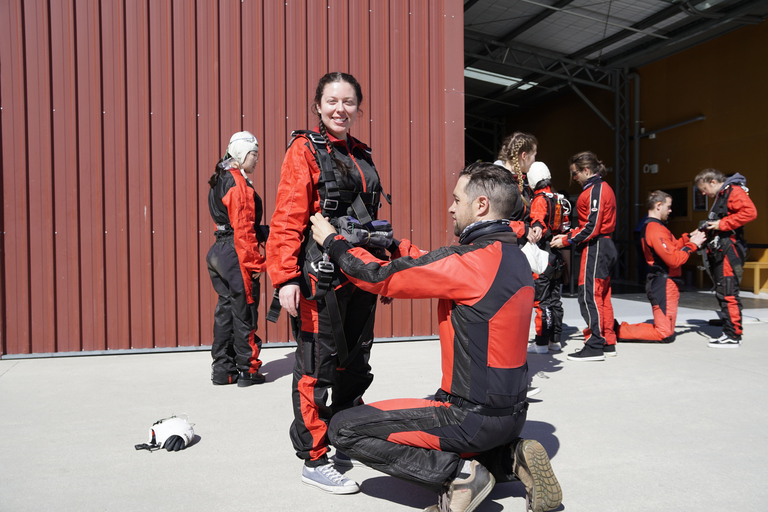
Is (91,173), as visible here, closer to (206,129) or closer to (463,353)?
(206,129)

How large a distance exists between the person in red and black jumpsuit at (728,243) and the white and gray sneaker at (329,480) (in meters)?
4.85

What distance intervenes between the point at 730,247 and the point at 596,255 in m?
1.80

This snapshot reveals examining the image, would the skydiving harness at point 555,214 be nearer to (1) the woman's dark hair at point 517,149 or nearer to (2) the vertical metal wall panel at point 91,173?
(1) the woman's dark hair at point 517,149

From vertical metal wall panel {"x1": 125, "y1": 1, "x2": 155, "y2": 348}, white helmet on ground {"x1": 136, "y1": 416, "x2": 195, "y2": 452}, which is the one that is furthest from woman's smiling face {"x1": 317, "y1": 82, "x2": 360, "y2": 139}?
vertical metal wall panel {"x1": 125, "y1": 1, "x2": 155, "y2": 348}

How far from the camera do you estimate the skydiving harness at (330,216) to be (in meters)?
2.44

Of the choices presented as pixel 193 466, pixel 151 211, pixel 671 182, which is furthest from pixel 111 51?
pixel 671 182

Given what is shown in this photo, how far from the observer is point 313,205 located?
8.61 ft

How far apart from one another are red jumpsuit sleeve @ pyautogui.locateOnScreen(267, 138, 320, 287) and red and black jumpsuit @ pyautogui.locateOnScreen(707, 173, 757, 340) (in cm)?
Result: 506

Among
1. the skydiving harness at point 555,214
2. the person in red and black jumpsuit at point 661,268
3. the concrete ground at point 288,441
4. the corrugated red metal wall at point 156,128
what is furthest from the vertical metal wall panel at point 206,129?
the person in red and black jumpsuit at point 661,268

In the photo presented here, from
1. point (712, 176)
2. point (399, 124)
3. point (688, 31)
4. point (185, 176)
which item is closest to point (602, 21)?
point (688, 31)

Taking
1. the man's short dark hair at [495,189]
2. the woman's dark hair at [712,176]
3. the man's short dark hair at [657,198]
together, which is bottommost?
the man's short dark hair at [495,189]

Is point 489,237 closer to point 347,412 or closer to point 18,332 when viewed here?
point 347,412

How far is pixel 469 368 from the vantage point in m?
2.15

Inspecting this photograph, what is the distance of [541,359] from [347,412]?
326 centimetres
